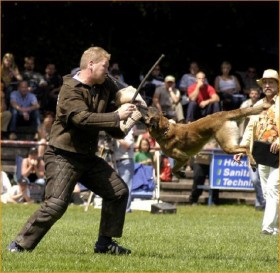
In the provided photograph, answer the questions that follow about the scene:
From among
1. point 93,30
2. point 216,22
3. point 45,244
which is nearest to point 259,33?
point 216,22

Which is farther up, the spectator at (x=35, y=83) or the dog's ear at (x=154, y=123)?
the dog's ear at (x=154, y=123)

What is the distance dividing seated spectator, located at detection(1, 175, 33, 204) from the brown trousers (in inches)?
377

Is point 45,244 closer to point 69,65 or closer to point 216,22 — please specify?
point 69,65

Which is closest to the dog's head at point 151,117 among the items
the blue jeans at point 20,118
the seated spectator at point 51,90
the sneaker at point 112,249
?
the sneaker at point 112,249

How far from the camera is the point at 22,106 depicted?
21.3 m

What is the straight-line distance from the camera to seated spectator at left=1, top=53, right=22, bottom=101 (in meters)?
21.4

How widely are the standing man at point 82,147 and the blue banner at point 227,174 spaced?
33.5 feet

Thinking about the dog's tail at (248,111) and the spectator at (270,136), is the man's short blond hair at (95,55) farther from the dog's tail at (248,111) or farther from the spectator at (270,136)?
the spectator at (270,136)

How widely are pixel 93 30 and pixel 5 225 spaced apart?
44.0 ft

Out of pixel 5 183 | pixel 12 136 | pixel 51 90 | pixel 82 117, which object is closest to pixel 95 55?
pixel 82 117

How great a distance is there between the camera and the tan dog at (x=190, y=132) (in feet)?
32.8

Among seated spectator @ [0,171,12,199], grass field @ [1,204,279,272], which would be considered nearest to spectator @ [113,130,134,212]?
grass field @ [1,204,279,272]

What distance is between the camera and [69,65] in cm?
2530

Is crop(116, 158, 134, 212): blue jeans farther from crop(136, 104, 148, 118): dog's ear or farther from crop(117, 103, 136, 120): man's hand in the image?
crop(117, 103, 136, 120): man's hand
